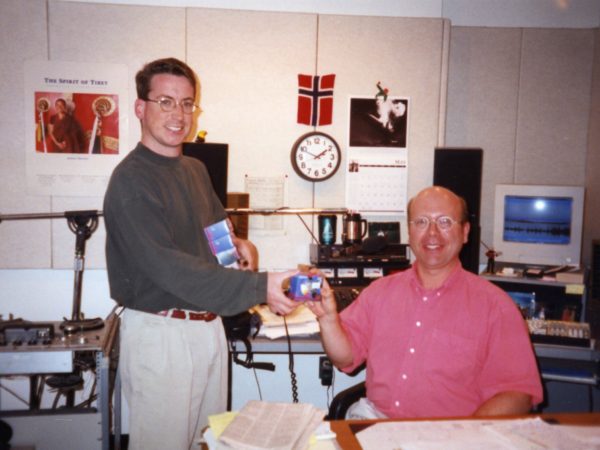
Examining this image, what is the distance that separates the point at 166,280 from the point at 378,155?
6.14 ft

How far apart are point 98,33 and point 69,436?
2212 mm

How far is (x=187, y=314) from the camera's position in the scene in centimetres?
187

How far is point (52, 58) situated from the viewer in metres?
2.87

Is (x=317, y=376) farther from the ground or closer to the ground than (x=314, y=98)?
closer to the ground

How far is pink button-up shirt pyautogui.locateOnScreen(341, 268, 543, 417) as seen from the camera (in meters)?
1.72

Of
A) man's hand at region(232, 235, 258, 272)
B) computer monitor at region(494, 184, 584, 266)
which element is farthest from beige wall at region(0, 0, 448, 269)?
man's hand at region(232, 235, 258, 272)

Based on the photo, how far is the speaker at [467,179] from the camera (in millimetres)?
2787

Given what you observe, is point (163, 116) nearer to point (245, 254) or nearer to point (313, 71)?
point (245, 254)

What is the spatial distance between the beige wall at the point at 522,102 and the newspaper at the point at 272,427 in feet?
8.06

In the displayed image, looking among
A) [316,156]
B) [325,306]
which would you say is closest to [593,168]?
[316,156]

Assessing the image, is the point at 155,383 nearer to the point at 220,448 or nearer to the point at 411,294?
the point at 220,448

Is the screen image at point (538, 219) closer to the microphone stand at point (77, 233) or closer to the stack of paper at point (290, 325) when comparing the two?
the stack of paper at point (290, 325)

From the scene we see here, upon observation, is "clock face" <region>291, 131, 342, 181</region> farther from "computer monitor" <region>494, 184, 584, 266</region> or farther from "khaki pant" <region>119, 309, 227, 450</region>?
"khaki pant" <region>119, 309, 227, 450</region>

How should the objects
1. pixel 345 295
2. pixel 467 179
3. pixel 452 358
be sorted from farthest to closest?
pixel 467 179
pixel 345 295
pixel 452 358
